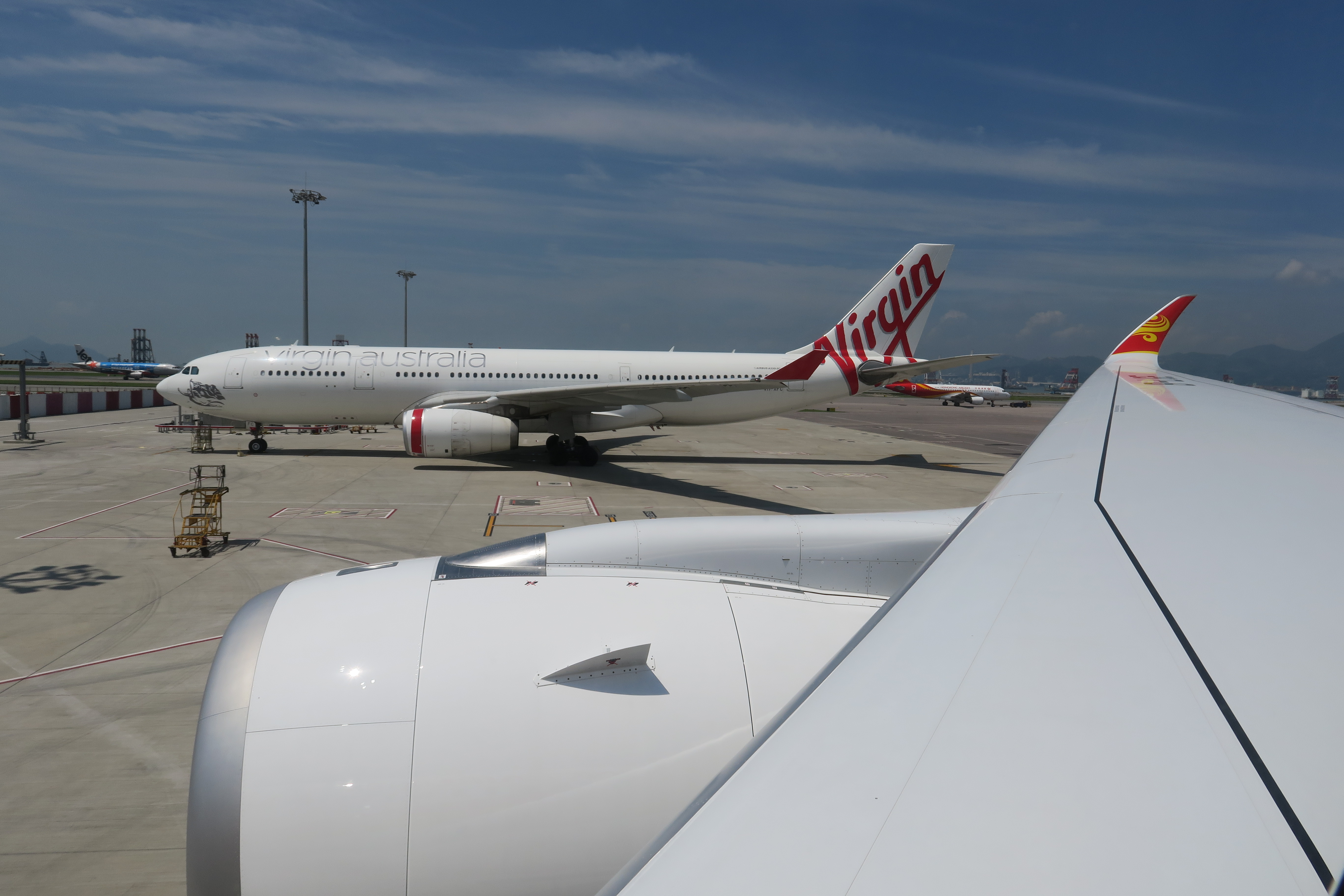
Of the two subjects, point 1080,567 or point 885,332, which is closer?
point 1080,567

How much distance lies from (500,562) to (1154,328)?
9789mm

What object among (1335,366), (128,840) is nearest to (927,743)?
(128,840)

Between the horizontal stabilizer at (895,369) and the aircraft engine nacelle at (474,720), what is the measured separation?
20.4m

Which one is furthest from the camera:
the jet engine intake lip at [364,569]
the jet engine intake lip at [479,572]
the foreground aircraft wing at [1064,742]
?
the jet engine intake lip at [364,569]

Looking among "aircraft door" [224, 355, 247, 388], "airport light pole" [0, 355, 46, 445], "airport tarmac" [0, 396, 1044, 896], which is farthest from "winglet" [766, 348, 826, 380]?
"airport light pole" [0, 355, 46, 445]

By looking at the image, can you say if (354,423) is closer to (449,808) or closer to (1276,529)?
(449,808)

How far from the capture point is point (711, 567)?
14.7 feet

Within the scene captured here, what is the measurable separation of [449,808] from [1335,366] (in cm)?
1607

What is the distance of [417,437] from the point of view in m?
20.6

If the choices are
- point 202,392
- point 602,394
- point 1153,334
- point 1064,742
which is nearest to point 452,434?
point 602,394

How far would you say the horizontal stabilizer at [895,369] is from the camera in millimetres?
22875

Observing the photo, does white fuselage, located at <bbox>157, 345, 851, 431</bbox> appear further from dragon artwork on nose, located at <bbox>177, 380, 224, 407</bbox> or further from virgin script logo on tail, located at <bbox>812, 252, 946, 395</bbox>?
virgin script logo on tail, located at <bbox>812, 252, 946, 395</bbox>

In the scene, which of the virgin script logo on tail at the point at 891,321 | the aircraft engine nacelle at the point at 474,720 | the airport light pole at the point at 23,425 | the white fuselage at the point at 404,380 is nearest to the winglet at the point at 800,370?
the white fuselage at the point at 404,380

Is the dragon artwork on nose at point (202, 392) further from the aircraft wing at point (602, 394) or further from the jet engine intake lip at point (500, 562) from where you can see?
the jet engine intake lip at point (500, 562)
